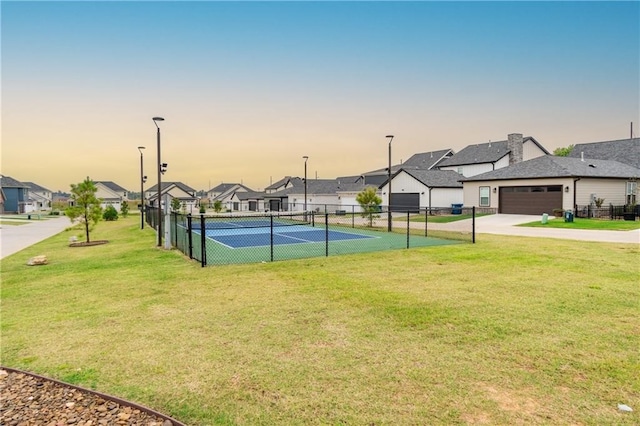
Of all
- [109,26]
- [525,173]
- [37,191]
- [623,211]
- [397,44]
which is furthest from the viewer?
[37,191]

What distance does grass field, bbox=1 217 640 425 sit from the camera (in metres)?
3.45

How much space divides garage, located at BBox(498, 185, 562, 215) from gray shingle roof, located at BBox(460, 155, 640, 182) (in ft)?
3.40

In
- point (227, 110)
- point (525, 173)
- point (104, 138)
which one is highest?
point (227, 110)

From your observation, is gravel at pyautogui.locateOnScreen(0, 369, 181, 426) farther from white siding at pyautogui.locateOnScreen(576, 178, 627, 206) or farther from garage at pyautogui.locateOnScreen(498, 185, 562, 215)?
white siding at pyautogui.locateOnScreen(576, 178, 627, 206)

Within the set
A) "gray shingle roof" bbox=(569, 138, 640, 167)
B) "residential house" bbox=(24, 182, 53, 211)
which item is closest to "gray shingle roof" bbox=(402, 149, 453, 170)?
"gray shingle roof" bbox=(569, 138, 640, 167)

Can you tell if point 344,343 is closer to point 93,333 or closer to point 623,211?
point 93,333

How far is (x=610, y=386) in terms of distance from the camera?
3.73 meters

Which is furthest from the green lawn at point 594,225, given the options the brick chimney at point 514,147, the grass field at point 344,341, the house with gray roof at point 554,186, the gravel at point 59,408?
the gravel at point 59,408

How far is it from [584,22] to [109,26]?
21956mm

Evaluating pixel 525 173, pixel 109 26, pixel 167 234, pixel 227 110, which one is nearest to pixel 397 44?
pixel 227 110

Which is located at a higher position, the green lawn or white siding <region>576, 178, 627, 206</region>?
white siding <region>576, 178, 627, 206</region>

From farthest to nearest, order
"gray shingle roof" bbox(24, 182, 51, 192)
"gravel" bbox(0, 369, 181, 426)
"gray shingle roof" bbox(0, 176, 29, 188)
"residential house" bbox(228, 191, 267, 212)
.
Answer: "gray shingle roof" bbox(24, 182, 51, 192) → "residential house" bbox(228, 191, 267, 212) → "gray shingle roof" bbox(0, 176, 29, 188) → "gravel" bbox(0, 369, 181, 426)

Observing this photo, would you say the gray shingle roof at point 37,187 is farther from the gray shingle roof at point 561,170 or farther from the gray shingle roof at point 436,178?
the gray shingle roof at point 561,170

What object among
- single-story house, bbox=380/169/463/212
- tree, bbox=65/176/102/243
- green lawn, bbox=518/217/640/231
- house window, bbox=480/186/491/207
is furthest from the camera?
single-story house, bbox=380/169/463/212
